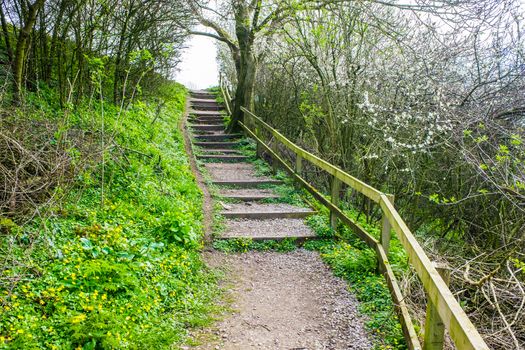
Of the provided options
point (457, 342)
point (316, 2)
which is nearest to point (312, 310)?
point (457, 342)

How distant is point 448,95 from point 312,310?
5.32 metres

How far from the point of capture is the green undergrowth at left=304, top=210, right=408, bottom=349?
416cm

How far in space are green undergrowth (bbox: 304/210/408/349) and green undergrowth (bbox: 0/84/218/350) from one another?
1719 mm

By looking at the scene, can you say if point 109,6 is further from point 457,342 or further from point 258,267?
point 457,342

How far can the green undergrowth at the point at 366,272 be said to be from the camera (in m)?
4.16

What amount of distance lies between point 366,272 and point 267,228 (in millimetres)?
2230

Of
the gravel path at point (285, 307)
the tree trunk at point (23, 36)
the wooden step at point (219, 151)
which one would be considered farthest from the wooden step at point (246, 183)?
the tree trunk at point (23, 36)

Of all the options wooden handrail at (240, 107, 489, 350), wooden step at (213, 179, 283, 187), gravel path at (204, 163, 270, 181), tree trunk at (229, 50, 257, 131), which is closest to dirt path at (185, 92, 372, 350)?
wooden handrail at (240, 107, 489, 350)

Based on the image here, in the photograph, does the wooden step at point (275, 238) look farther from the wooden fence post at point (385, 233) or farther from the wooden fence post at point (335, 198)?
the wooden fence post at point (385, 233)

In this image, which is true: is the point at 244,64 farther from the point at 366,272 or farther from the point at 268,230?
the point at 366,272

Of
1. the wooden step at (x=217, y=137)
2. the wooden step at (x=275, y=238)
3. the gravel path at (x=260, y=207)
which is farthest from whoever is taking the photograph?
the wooden step at (x=217, y=137)

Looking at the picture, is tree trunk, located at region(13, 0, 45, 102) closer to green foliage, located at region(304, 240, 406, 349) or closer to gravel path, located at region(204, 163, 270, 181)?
green foliage, located at region(304, 240, 406, 349)

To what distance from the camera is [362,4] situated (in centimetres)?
923

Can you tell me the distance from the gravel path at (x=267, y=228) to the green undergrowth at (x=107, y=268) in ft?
1.93
